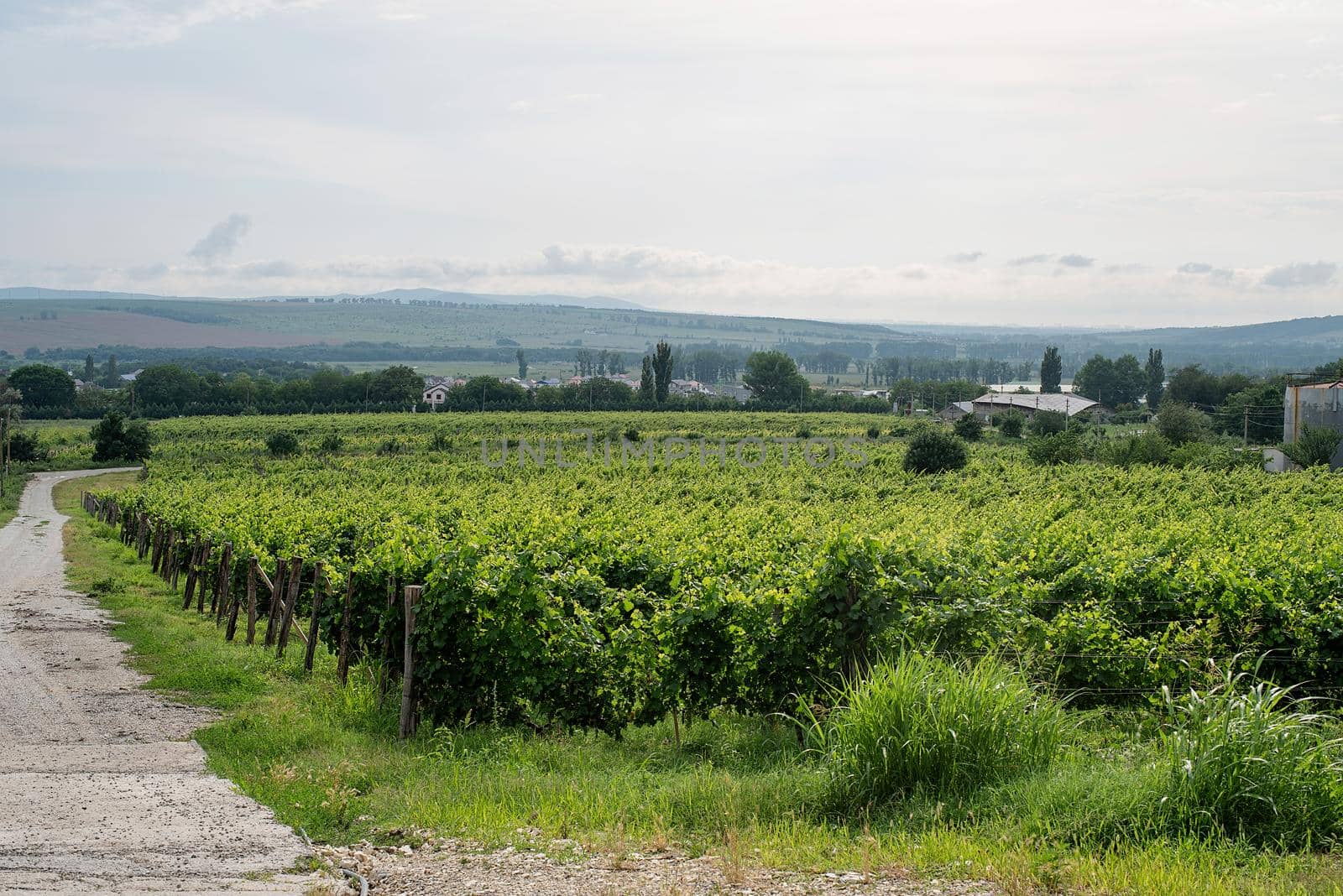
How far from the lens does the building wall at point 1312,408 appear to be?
6009 cm

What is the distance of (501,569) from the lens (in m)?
10.7

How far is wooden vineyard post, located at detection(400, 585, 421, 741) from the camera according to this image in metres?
10.1

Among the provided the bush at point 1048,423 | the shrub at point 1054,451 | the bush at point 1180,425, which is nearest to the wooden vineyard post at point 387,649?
the shrub at point 1054,451

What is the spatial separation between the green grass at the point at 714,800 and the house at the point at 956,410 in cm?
11192

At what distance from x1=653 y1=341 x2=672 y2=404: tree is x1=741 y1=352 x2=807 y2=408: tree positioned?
55.0 feet

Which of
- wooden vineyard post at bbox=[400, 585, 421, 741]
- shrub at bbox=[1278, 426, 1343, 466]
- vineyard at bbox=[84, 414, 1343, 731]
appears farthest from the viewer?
shrub at bbox=[1278, 426, 1343, 466]

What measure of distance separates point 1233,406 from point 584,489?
249 ft

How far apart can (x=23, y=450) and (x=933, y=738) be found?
78333mm

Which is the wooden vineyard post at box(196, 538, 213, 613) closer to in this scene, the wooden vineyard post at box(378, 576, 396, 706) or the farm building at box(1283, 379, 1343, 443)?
the wooden vineyard post at box(378, 576, 396, 706)

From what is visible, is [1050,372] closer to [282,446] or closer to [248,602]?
[282,446]

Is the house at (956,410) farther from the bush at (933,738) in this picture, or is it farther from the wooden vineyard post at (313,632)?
the bush at (933,738)

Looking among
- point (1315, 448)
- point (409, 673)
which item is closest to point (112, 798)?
point (409, 673)

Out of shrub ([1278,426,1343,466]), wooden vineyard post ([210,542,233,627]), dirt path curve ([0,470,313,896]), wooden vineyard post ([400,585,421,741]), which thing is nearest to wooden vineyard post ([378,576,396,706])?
wooden vineyard post ([400,585,421,741])

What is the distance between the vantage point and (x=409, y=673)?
33.2 feet
